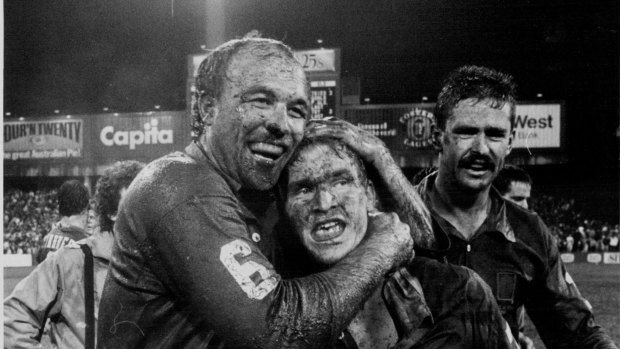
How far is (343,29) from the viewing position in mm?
16656

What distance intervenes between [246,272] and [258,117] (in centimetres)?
43

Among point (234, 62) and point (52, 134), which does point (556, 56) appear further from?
point (234, 62)

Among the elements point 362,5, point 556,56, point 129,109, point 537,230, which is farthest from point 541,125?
point 537,230

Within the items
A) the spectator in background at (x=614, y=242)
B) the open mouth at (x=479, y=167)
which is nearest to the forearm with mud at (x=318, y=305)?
the open mouth at (x=479, y=167)

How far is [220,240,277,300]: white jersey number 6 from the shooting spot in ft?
4.53

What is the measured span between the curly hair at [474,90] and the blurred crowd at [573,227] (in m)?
16.3

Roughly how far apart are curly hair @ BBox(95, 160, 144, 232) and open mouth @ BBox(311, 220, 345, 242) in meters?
1.53

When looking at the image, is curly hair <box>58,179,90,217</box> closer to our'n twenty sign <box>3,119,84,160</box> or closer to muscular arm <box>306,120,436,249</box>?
muscular arm <box>306,120,436,249</box>

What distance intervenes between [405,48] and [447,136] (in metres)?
13.7

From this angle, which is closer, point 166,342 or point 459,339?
point 166,342

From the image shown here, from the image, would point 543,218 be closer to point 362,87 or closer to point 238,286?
point 362,87

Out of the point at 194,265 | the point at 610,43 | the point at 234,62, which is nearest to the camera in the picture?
the point at 194,265

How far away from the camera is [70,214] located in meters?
3.99

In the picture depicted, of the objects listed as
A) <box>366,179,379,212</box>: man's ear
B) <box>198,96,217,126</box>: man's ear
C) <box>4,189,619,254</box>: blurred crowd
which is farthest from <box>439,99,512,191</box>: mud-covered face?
<box>4,189,619,254</box>: blurred crowd
